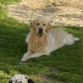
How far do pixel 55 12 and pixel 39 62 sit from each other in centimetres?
652

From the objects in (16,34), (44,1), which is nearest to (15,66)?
(16,34)

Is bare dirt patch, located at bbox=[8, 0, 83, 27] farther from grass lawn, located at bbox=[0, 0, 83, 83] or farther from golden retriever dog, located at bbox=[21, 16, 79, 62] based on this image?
golden retriever dog, located at bbox=[21, 16, 79, 62]

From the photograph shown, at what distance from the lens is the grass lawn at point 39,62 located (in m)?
8.94

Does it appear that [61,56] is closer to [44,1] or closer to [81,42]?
[81,42]

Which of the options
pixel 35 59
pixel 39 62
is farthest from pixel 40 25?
pixel 39 62

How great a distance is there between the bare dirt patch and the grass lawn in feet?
5.57

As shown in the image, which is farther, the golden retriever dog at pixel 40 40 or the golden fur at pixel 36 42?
the golden fur at pixel 36 42

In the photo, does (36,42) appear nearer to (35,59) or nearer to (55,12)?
(35,59)

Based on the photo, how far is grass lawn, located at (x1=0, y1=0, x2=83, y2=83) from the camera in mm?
8942

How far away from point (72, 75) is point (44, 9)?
7992 mm

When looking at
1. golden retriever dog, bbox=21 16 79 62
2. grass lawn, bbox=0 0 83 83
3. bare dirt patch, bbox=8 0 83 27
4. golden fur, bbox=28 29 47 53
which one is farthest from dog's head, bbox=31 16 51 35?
bare dirt patch, bbox=8 0 83 27

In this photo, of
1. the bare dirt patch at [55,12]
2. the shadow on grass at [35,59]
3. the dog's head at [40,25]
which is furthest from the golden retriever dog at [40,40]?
the bare dirt patch at [55,12]

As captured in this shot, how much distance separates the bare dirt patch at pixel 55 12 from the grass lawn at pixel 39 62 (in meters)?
1.70

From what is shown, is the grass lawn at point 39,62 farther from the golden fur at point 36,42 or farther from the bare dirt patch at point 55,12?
the bare dirt patch at point 55,12
